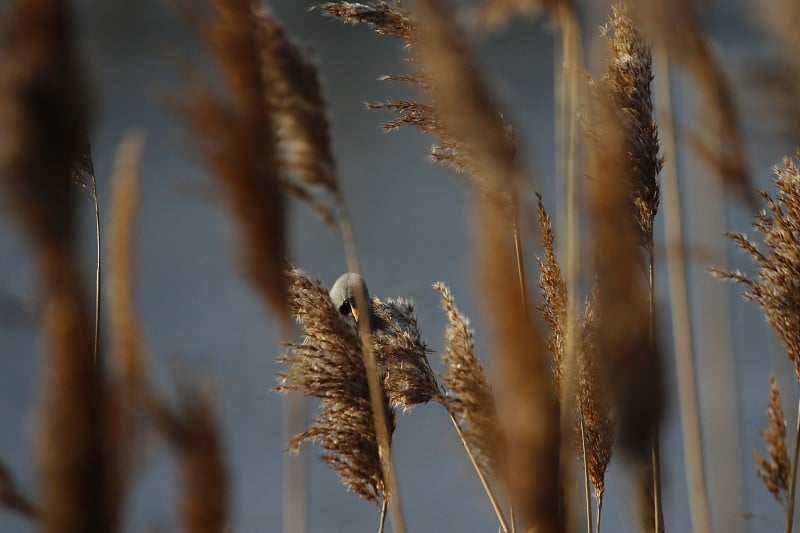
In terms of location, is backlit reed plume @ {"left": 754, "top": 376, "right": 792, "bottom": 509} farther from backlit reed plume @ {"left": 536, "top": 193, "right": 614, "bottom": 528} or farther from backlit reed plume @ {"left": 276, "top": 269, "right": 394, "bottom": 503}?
backlit reed plume @ {"left": 276, "top": 269, "right": 394, "bottom": 503}

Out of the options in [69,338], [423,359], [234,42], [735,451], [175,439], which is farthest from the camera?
[423,359]

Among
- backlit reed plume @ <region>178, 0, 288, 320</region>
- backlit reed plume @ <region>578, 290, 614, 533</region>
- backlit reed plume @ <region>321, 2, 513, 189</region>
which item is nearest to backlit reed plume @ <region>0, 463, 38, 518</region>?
backlit reed plume @ <region>178, 0, 288, 320</region>

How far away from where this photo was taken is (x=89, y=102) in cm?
83

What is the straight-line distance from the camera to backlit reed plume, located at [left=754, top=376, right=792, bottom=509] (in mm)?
2154

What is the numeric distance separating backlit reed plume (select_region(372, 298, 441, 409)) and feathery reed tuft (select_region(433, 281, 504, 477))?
0.23ft

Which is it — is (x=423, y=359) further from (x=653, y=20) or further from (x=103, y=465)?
(x=103, y=465)

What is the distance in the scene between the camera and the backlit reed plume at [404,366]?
2.46m

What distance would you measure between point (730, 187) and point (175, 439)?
1.04 metres

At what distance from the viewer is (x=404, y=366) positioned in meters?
2.46

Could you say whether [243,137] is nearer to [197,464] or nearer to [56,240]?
[197,464]

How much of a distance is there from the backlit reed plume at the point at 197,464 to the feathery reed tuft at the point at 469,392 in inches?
27.6

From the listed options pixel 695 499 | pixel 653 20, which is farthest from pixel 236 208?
pixel 695 499

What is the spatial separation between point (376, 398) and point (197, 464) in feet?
2.19

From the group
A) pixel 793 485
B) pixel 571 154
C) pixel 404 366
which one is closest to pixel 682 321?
pixel 571 154
